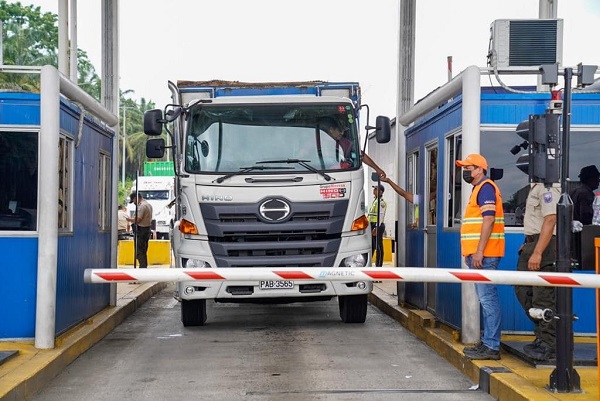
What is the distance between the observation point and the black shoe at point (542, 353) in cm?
869

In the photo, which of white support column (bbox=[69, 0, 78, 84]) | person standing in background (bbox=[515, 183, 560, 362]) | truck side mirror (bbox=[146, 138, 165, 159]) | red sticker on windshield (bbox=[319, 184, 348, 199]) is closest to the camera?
person standing in background (bbox=[515, 183, 560, 362])

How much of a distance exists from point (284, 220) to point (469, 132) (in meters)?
2.99

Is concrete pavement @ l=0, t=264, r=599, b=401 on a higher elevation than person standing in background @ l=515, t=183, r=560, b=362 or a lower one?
lower

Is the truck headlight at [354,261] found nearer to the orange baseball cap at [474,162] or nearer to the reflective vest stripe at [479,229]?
the reflective vest stripe at [479,229]

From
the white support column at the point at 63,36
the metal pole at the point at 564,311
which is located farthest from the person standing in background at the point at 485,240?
the white support column at the point at 63,36

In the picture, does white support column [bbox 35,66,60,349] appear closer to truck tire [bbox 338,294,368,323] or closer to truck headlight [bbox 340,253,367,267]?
truck headlight [bbox 340,253,367,267]

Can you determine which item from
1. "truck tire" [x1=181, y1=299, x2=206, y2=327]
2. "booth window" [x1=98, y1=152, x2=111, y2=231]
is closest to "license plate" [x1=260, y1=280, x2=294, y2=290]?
"truck tire" [x1=181, y1=299, x2=206, y2=327]

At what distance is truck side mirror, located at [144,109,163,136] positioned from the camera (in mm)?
12320

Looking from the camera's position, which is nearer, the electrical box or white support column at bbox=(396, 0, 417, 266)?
the electrical box

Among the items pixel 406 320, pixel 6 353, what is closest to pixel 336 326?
pixel 406 320

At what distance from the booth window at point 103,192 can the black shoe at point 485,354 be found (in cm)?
621

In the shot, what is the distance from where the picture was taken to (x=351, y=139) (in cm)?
1259

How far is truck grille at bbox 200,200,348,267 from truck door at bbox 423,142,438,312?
121cm

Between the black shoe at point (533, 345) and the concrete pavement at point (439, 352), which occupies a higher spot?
the black shoe at point (533, 345)
